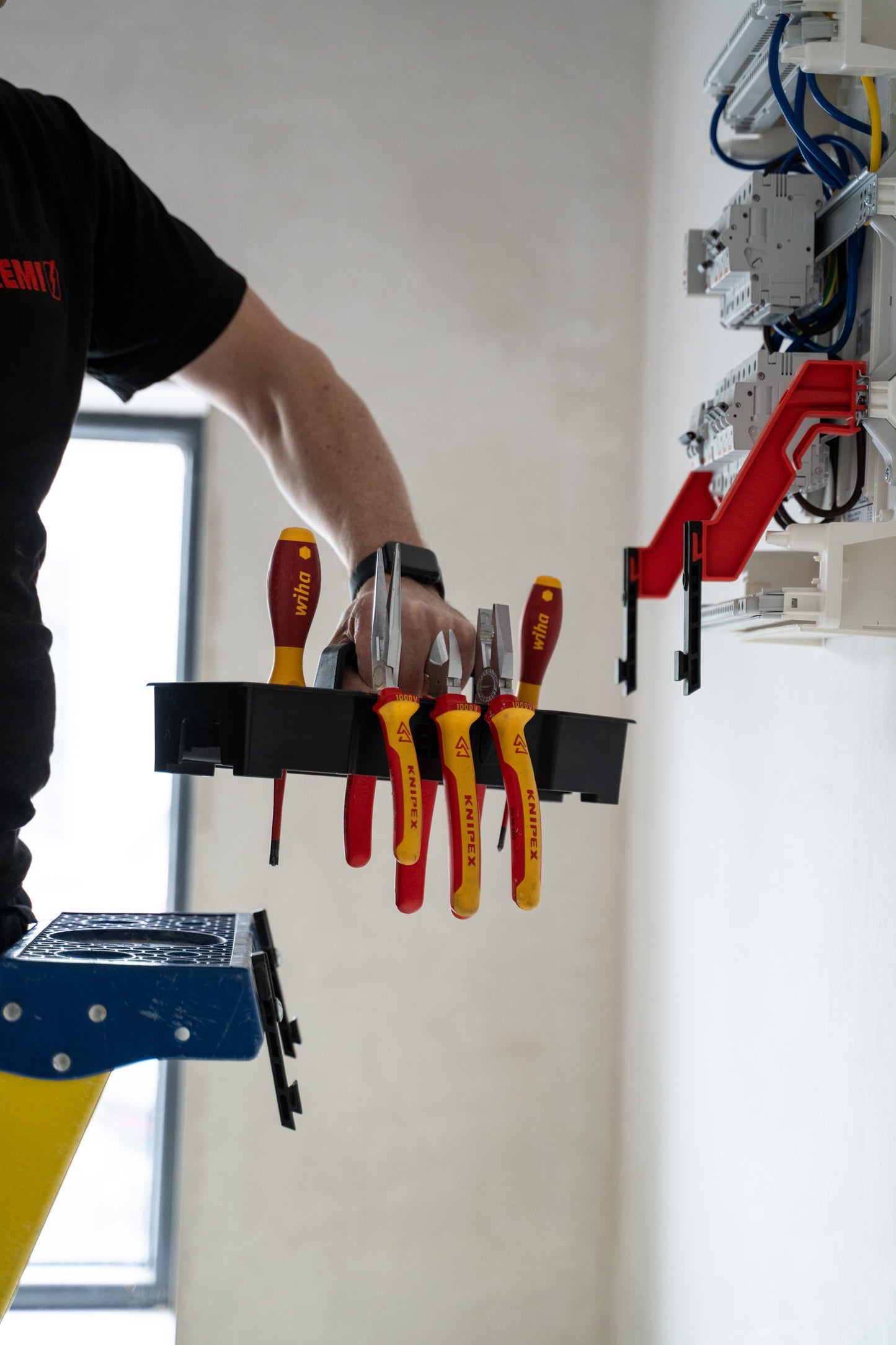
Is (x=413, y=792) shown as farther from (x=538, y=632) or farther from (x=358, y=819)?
(x=538, y=632)

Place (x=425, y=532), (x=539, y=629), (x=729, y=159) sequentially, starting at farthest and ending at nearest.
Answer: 1. (x=425, y=532)
2. (x=729, y=159)
3. (x=539, y=629)

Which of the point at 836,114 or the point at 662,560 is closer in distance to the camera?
the point at 836,114

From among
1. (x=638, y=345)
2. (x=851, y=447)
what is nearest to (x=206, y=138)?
(x=638, y=345)

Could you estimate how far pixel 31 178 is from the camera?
2.94ft

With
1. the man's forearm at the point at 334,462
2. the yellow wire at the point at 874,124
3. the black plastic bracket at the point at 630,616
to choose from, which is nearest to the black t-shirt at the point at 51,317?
the man's forearm at the point at 334,462

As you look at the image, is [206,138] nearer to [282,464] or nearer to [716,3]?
[716,3]

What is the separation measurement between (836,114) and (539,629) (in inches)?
19.9

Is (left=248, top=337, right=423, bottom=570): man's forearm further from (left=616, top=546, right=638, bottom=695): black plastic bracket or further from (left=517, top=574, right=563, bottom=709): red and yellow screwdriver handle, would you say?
(left=616, top=546, right=638, bottom=695): black plastic bracket

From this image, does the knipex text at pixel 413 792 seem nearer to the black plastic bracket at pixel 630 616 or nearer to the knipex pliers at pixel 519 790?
the knipex pliers at pixel 519 790

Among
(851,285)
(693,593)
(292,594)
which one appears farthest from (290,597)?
(851,285)

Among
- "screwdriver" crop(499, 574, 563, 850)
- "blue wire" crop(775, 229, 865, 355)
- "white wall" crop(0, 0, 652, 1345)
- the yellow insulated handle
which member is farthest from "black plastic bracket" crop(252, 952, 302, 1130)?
"white wall" crop(0, 0, 652, 1345)

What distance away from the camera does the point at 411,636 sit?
2.49 feet

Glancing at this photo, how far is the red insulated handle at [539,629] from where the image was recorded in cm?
83

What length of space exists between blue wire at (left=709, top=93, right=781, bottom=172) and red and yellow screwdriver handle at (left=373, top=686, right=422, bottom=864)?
709 mm
